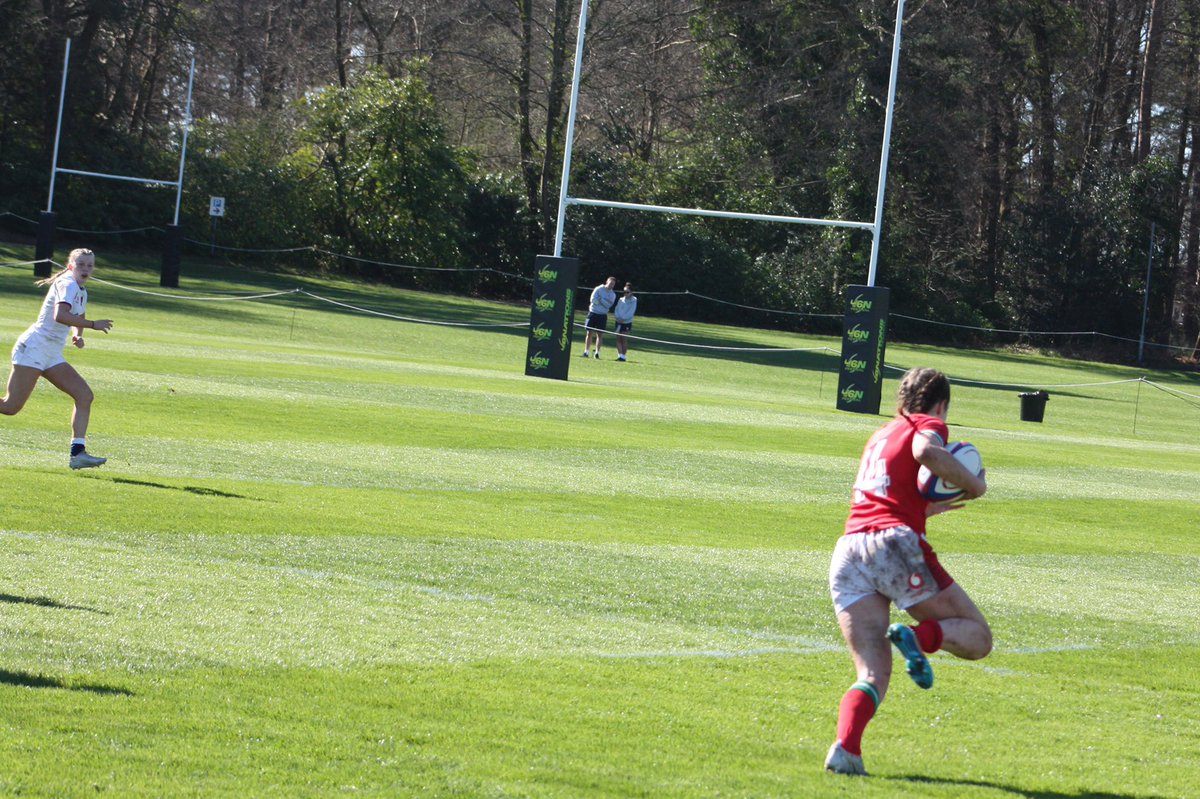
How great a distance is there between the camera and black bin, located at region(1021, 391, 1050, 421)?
99.1 feet

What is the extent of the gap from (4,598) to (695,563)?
4.83m

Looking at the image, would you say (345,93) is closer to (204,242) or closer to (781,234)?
(204,242)

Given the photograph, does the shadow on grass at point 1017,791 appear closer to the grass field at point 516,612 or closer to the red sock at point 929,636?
the grass field at point 516,612

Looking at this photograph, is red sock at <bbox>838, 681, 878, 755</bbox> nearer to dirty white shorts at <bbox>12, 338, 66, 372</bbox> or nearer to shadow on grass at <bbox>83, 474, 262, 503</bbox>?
shadow on grass at <bbox>83, 474, 262, 503</bbox>

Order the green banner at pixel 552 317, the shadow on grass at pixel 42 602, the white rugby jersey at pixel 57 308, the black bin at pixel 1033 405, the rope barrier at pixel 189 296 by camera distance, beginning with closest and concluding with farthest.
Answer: the shadow on grass at pixel 42 602 → the white rugby jersey at pixel 57 308 → the green banner at pixel 552 317 → the black bin at pixel 1033 405 → the rope barrier at pixel 189 296

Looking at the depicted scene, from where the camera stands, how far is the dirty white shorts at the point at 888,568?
18.8 feet

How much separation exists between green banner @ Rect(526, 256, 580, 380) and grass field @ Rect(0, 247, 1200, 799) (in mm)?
7747

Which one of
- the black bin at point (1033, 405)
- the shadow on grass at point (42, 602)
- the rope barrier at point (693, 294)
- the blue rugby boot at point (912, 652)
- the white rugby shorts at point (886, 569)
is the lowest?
the shadow on grass at point (42, 602)

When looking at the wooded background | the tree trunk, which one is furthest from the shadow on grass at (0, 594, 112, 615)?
the tree trunk

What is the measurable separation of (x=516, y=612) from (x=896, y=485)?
3189 millimetres

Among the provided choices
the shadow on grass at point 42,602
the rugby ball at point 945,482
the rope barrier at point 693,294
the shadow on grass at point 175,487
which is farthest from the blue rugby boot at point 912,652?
the rope barrier at point 693,294

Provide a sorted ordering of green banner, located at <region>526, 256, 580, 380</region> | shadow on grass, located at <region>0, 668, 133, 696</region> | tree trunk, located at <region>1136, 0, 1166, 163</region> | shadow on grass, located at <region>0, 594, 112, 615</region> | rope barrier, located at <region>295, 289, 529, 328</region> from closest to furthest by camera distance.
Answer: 1. shadow on grass, located at <region>0, 668, 133, 696</region>
2. shadow on grass, located at <region>0, 594, 112, 615</region>
3. green banner, located at <region>526, 256, 580, 380</region>
4. rope barrier, located at <region>295, 289, 529, 328</region>
5. tree trunk, located at <region>1136, 0, 1166, 163</region>

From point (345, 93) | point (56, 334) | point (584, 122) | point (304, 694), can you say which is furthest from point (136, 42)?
point (304, 694)

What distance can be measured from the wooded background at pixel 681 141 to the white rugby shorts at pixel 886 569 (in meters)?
44.4
